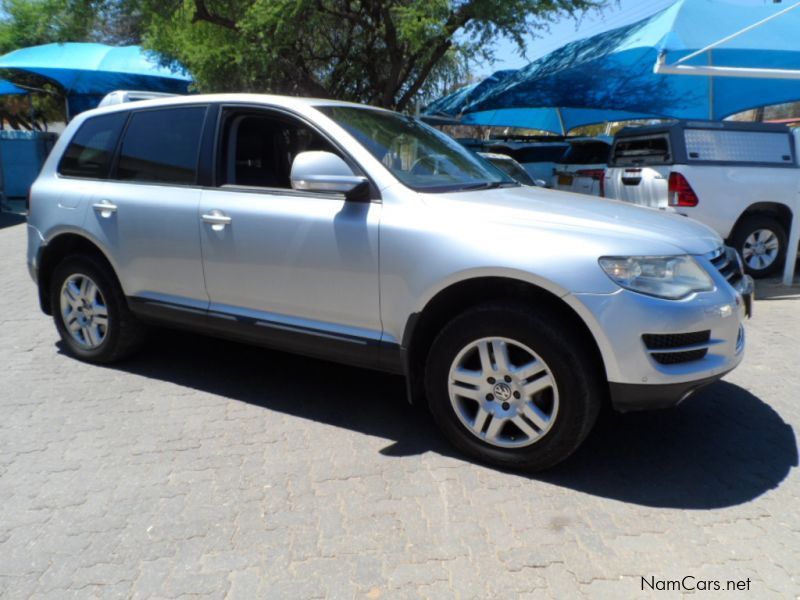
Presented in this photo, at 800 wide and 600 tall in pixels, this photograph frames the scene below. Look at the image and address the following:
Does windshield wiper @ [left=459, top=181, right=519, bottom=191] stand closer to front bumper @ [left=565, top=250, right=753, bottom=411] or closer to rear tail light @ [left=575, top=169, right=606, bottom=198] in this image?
front bumper @ [left=565, top=250, right=753, bottom=411]

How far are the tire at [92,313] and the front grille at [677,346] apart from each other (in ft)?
10.9

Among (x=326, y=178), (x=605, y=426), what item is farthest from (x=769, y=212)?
(x=326, y=178)

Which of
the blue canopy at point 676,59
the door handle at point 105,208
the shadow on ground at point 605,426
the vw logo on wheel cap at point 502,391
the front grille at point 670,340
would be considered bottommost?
the shadow on ground at point 605,426

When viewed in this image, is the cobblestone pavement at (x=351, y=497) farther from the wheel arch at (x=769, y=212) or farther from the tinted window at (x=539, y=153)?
the tinted window at (x=539, y=153)

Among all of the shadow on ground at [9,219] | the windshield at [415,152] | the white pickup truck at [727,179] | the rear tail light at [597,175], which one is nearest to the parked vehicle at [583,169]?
the rear tail light at [597,175]

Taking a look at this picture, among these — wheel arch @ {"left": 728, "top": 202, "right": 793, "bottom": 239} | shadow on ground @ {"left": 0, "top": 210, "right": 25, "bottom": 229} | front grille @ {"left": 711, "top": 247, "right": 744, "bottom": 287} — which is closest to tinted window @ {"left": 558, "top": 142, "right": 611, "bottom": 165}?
wheel arch @ {"left": 728, "top": 202, "right": 793, "bottom": 239}

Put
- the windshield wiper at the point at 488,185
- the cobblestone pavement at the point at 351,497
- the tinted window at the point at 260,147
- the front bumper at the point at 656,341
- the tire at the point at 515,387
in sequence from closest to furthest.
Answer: the cobblestone pavement at the point at 351,497
the front bumper at the point at 656,341
the tire at the point at 515,387
the windshield wiper at the point at 488,185
the tinted window at the point at 260,147

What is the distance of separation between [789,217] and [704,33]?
205 inches

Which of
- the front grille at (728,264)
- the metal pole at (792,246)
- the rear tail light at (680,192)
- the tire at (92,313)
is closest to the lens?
the front grille at (728,264)

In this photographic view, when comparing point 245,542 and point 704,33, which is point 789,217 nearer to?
point 704,33

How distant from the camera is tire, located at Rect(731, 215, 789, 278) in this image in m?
7.50

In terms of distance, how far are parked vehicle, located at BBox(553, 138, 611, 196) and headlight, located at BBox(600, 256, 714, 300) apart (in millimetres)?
5443

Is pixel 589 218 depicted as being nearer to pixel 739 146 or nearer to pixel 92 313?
pixel 92 313

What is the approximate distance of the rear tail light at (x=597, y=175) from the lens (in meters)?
8.19
